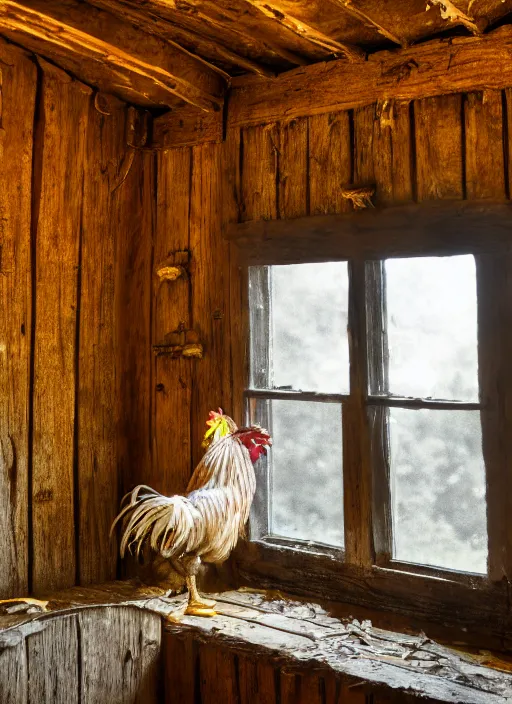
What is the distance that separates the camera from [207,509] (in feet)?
11.7

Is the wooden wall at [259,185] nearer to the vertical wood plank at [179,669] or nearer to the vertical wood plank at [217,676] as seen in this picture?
the vertical wood plank at [179,669]

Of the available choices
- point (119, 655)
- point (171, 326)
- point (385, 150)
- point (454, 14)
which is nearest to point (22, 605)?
point (119, 655)

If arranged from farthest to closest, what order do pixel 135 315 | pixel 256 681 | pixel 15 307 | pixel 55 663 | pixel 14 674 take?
1. pixel 135 315
2. pixel 15 307
3. pixel 256 681
4. pixel 55 663
5. pixel 14 674

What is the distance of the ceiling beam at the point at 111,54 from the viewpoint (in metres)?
3.42

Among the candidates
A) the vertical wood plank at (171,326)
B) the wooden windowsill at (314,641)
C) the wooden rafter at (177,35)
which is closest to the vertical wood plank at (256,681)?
the wooden windowsill at (314,641)

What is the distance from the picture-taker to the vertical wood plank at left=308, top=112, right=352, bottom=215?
376 cm

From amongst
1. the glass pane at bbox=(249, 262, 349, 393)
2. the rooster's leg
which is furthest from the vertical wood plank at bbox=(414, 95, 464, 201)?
the rooster's leg

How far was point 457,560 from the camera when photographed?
347 cm

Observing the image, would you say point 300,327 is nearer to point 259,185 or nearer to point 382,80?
point 259,185

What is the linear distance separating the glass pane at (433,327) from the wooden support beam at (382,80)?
0.86 meters

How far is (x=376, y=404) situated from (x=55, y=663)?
77.4 inches

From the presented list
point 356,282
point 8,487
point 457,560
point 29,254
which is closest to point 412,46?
point 356,282

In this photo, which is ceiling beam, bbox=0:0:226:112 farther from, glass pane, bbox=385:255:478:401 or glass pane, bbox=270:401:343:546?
glass pane, bbox=270:401:343:546

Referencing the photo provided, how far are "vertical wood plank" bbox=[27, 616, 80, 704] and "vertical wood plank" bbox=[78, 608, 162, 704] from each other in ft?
0.15
